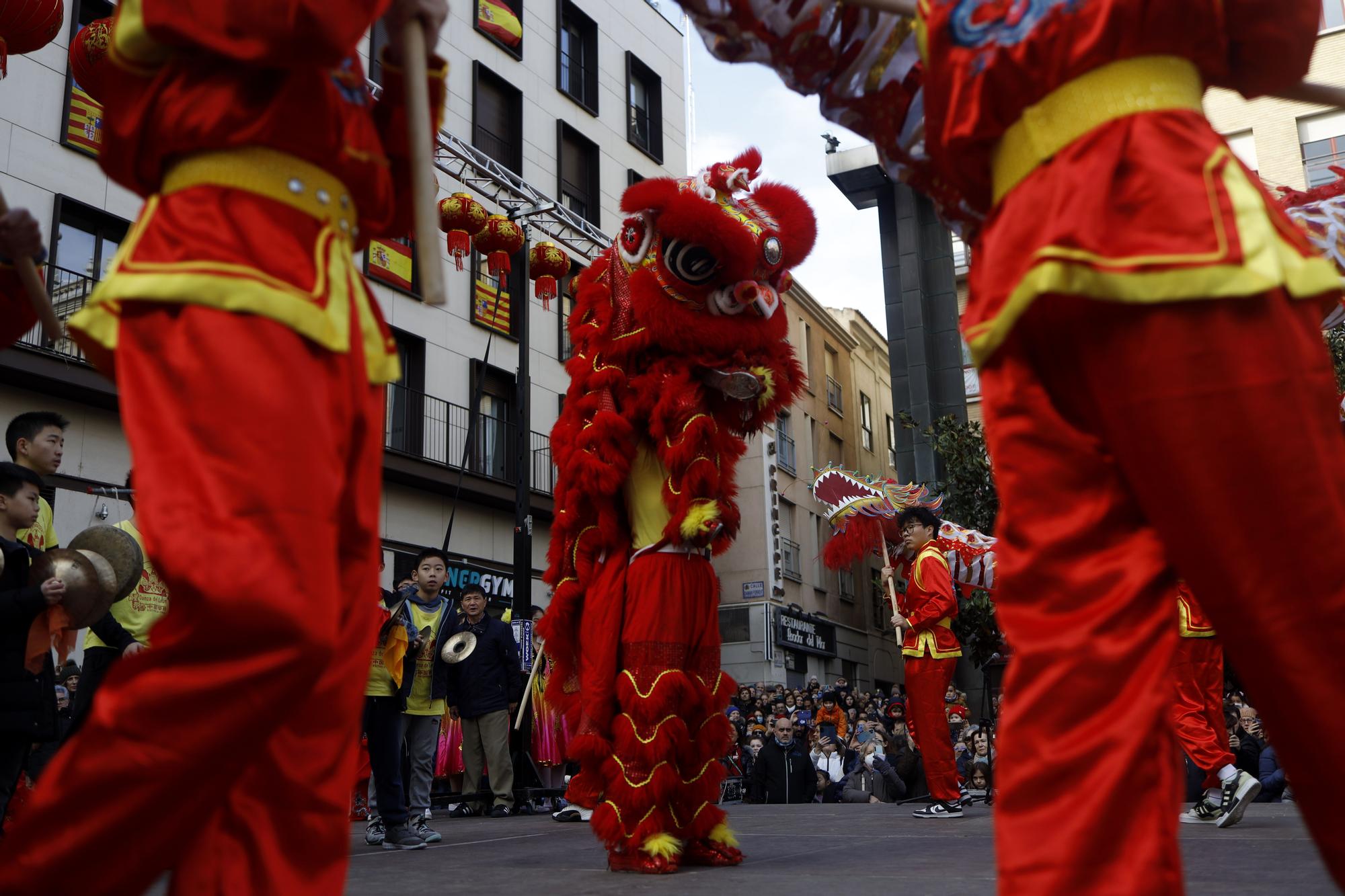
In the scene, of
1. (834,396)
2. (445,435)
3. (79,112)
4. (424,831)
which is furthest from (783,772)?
(834,396)

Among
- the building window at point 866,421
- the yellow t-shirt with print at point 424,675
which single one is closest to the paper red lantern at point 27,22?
the yellow t-shirt with print at point 424,675

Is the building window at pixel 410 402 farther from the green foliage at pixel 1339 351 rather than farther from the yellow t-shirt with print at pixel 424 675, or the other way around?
the green foliage at pixel 1339 351

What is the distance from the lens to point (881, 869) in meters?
4.57

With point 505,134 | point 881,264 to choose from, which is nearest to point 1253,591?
point 505,134

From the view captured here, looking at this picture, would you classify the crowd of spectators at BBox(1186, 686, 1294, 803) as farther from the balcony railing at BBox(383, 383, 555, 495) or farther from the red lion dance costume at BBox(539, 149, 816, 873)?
the balcony railing at BBox(383, 383, 555, 495)

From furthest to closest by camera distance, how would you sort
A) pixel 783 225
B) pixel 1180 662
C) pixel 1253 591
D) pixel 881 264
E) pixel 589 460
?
pixel 881 264 → pixel 1180 662 → pixel 783 225 → pixel 589 460 → pixel 1253 591

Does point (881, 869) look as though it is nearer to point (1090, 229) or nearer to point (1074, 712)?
point (1074, 712)

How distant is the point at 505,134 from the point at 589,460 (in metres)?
18.3

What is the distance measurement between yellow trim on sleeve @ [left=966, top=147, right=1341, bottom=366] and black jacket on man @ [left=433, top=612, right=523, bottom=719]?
9004 millimetres

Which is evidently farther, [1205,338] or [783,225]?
[783,225]

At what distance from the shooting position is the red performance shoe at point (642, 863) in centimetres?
474

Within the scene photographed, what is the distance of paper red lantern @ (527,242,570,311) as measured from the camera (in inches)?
607

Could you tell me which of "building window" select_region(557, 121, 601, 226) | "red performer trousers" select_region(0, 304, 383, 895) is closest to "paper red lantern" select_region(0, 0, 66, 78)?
"red performer trousers" select_region(0, 304, 383, 895)

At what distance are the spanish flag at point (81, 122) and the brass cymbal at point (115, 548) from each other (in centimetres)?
1156
